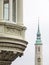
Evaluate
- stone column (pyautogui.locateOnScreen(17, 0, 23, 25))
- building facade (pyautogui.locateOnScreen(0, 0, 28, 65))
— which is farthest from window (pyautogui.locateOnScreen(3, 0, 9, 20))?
stone column (pyautogui.locateOnScreen(17, 0, 23, 25))

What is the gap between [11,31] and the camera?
8531mm

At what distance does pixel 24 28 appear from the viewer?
8.87 metres

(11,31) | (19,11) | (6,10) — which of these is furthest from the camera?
(19,11)

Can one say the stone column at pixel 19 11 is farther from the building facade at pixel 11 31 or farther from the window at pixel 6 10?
the window at pixel 6 10

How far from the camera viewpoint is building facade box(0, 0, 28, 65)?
8344mm

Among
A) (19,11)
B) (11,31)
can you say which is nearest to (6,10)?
(19,11)

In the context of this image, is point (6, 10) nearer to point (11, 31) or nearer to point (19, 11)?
point (19, 11)

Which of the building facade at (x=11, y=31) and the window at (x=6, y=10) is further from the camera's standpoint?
the window at (x=6, y=10)

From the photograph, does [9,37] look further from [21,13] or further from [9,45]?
[21,13]

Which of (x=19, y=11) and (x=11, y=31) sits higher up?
(x=19, y=11)

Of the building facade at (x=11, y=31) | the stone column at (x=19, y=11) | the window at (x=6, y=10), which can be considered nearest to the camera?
the building facade at (x=11, y=31)

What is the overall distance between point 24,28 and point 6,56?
0.74 m

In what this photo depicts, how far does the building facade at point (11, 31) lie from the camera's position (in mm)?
8344

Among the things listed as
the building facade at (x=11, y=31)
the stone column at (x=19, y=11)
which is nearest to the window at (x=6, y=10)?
the building facade at (x=11, y=31)
